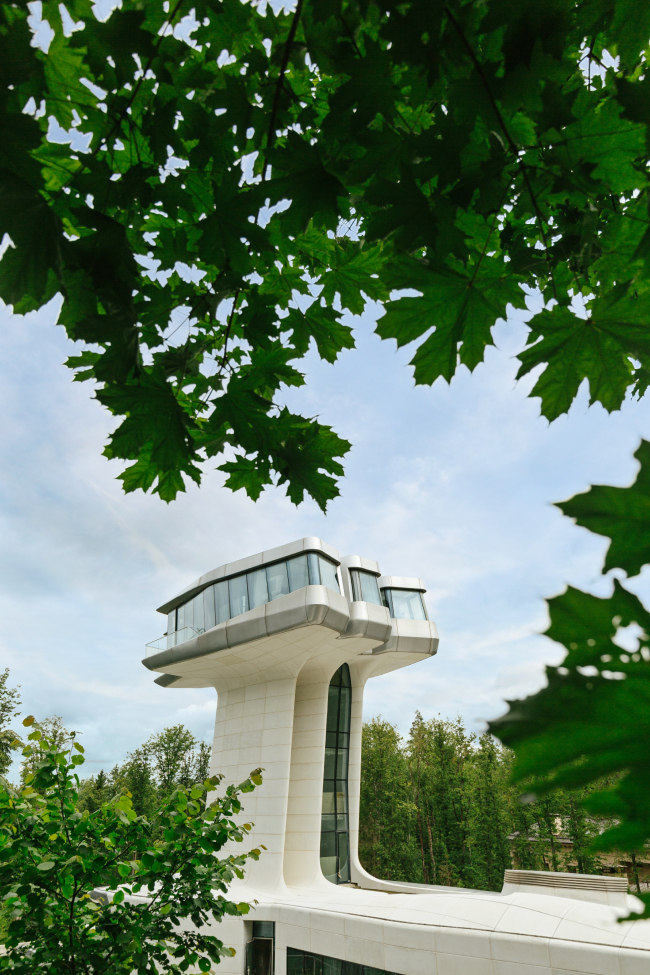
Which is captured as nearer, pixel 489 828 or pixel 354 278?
pixel 354 278

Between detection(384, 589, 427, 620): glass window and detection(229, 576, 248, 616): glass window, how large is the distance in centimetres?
718

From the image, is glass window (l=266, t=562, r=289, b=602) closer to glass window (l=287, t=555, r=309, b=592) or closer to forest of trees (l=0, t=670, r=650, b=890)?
glass window (l=287, t=555, r=309, b=592)

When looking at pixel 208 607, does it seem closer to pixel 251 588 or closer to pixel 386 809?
pixel 251 588

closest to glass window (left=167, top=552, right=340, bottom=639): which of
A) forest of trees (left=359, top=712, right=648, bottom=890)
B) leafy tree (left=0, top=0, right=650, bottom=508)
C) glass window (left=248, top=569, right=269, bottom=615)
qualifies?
glass window (left=248, top=569, right=269, bottom=615)

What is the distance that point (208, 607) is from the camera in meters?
24.3

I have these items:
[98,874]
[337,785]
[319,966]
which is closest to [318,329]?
[98,874]

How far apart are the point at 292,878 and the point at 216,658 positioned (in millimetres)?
8272

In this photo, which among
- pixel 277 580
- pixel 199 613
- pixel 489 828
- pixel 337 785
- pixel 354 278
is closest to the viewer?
pixel 354 278

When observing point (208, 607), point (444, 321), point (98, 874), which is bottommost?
point (98, 874)

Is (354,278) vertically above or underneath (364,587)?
underneath

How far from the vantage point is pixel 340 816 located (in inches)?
879

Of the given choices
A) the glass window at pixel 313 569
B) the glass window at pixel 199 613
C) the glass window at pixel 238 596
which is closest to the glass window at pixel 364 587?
the glass window at pixel 313 569

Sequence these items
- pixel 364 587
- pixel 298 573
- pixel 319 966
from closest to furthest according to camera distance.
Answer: pixel 319 966 < pixel 298 573 < pixel 364 587

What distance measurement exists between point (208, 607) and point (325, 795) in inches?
355
